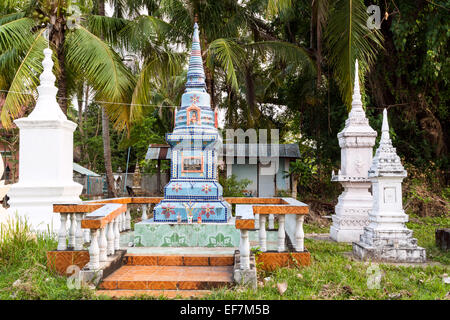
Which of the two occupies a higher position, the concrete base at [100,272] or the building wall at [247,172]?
the building wall at [247,172]

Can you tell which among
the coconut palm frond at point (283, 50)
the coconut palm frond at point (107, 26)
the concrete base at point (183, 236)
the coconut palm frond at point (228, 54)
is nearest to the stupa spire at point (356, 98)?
the coconut palm frond at point (228, 54)

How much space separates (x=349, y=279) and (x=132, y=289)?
2602 mm

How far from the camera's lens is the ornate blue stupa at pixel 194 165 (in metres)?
6.55

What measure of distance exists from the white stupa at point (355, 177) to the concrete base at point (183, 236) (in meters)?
3.22

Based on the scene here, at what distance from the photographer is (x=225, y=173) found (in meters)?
17.3

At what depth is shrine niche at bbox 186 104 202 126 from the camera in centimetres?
708

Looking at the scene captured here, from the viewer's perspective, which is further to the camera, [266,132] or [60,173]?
[266,132]

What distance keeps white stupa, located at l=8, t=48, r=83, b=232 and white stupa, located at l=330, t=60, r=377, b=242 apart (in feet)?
17.9

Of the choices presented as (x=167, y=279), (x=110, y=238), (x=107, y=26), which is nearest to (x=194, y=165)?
(x=110, y=238)

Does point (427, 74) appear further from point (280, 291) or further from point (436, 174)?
point (280, 291)

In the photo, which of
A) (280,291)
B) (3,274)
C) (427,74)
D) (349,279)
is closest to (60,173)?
(3,274)

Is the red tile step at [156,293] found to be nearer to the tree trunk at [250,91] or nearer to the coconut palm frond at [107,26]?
the tree trunk at [250,91]

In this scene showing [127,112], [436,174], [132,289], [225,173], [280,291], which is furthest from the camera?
[225,173]

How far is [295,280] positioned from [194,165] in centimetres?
322
